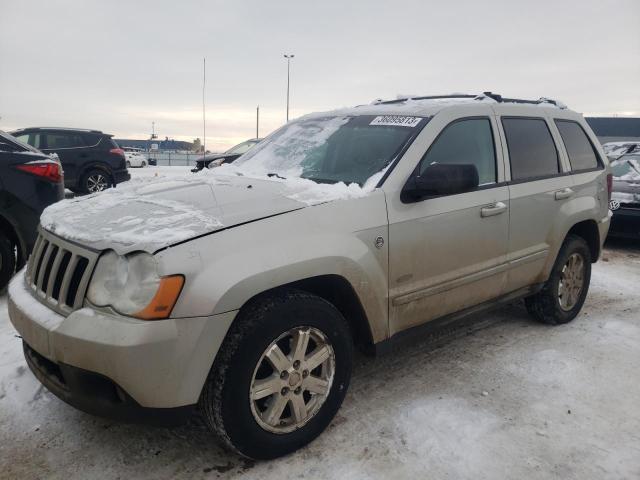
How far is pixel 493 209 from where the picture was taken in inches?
131

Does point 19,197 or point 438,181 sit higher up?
point 438,181

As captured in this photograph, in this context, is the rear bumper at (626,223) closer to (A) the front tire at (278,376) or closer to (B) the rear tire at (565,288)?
(B) the rear tire at (565,288)

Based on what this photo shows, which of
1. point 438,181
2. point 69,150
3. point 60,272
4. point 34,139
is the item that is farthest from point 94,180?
point 438,181

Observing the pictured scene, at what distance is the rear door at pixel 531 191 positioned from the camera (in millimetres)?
3600

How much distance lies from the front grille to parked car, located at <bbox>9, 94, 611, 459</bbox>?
0.01 m

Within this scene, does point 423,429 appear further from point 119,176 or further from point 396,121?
point 119,176

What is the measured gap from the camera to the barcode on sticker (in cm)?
315

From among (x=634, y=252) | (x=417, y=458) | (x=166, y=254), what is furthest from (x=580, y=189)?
(x=634, y=252)

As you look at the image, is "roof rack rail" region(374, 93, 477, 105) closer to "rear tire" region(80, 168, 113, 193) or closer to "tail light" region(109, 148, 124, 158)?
"rear tire" region(80, 168, 113, 193)

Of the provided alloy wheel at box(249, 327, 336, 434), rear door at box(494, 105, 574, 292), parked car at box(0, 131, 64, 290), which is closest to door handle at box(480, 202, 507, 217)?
rear door at box(494, 105, 574, 292)

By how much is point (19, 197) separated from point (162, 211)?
2820 mm

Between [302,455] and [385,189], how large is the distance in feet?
4.59

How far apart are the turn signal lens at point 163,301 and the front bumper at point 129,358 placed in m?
0.03

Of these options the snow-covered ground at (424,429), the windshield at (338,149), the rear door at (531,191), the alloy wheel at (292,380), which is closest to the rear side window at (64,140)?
the snow-covered ground at (424,429)
